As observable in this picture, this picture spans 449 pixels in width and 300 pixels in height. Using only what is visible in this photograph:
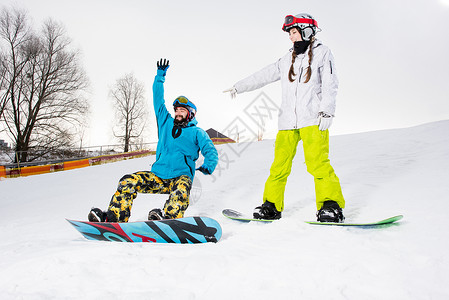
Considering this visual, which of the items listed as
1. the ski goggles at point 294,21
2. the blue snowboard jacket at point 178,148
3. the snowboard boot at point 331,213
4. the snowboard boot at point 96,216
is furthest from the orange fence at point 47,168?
the snowboard boot at point 331,213

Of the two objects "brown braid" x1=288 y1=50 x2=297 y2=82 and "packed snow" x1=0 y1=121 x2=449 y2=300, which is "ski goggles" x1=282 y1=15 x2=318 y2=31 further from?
"packed snow" x1=0 y1=121 x2=449 y2=300

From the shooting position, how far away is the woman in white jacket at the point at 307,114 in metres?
2.77

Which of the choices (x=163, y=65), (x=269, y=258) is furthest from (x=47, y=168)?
(x=269, y=258)

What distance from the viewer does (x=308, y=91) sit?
293 cm

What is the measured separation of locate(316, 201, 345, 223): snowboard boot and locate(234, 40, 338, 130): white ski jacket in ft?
2.55

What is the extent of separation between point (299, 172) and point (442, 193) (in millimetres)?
3022

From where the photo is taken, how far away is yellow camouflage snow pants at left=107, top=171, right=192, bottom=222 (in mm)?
2707

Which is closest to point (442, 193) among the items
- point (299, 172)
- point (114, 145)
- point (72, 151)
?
point (299, 172)

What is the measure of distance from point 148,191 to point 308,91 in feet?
6.31

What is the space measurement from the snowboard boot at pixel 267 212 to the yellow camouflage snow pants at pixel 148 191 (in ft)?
2.53

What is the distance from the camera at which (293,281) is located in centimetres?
163

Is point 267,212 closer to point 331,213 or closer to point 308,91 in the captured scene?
point 331,213

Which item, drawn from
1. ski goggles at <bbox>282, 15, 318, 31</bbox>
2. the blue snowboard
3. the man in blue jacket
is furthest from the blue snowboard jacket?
ski goggles at <bbox>282, 15, 318, 31</bbox>

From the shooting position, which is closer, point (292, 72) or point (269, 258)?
point (269, 258)
